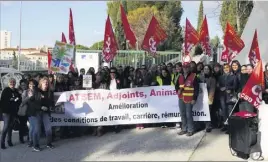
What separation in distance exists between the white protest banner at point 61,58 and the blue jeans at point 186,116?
12.0 feet

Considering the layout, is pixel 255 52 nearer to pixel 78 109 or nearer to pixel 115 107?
pixel 115 107

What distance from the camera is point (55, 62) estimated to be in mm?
11586

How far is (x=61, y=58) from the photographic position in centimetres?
1171

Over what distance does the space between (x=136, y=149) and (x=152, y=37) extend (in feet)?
19.5

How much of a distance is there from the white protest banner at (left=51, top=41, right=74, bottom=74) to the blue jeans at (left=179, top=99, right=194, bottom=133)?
3655 mm

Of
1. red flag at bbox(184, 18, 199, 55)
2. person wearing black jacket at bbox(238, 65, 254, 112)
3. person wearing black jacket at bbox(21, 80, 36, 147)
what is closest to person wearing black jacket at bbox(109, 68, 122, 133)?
person wearing black jacket at bbox(21, 80, 36, 147)

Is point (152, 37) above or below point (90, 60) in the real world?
above

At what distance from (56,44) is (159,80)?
312cm

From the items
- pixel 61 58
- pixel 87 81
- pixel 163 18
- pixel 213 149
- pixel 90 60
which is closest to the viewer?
pixel 213 149

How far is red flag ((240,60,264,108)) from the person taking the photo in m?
7.86

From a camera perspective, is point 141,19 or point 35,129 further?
point 141,19

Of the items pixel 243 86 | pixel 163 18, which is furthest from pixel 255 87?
pixel 163 18

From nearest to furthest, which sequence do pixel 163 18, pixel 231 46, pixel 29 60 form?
pixel 231 46, pixel 163 18, pixel 29 60

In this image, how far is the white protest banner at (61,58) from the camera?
11.6m
